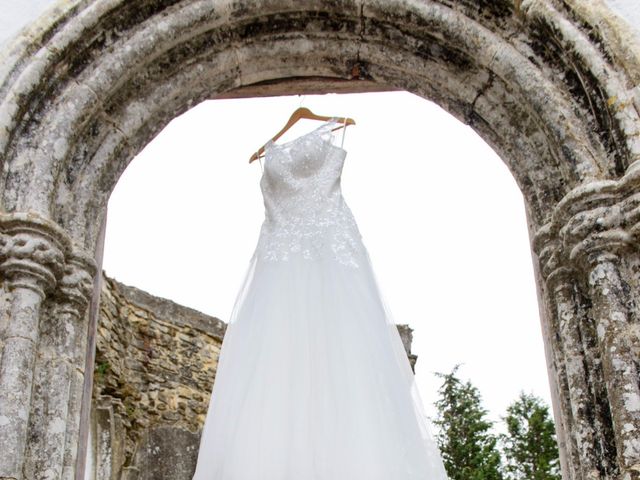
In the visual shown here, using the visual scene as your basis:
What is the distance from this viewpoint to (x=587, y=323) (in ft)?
12.5

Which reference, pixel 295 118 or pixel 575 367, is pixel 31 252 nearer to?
pixel 295 118

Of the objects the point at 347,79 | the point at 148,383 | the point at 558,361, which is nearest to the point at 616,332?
the point at 558,361

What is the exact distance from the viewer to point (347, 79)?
192 inches

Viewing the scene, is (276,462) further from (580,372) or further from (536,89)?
(536,89)

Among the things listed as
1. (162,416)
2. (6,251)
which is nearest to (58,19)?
(6,251)

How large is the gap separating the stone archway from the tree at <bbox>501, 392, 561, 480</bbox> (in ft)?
35.4

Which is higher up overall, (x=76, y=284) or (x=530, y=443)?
(x=530, y=443)

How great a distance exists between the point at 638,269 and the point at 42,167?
7.75 ft

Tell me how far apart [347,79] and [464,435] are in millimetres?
10612

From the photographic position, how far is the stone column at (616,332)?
3.41 meters

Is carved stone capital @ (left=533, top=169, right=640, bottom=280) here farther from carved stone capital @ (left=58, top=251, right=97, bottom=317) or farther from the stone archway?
carved stone capital @ (left=58, top=251, right=97, bottom=317)

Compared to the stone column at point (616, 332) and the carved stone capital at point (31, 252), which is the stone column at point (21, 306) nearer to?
the carved stone capital at point (31, 252)

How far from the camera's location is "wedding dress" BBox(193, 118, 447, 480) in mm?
3625

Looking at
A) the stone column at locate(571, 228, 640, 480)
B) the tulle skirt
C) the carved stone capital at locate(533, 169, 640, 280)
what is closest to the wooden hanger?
the tulle skirt
